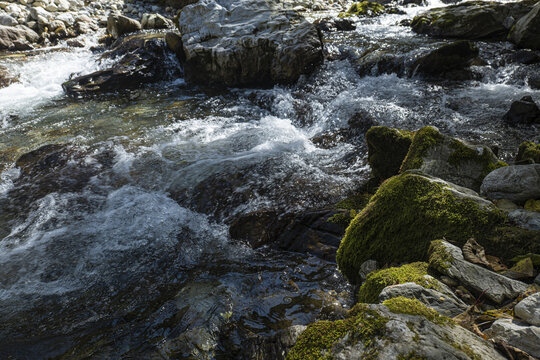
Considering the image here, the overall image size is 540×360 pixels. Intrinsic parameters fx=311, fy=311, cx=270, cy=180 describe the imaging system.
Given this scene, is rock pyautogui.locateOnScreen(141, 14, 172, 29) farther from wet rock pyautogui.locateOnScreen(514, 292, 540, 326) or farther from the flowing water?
wet rock pyautogui.locateOnScreen(514, 292, 540, 326)

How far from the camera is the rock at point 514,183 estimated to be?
348cm

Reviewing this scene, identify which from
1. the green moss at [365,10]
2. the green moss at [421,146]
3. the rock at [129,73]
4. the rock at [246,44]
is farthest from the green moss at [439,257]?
the green moss at [365,10]

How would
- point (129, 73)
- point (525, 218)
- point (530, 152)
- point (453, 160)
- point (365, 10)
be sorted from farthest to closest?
point (365, 10) < point (129, 73) < point (530, 152) < point (453, 160) < point (525, 218)

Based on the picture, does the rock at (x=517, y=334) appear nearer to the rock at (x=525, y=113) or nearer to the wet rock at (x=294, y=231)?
the wet rock at (x=294, y=231)

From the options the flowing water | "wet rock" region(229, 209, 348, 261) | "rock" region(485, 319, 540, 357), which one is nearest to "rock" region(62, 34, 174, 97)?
the flowing water

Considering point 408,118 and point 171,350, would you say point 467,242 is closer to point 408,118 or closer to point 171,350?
point 171,350

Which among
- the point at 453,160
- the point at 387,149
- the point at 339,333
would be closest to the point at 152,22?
the point at 387,149

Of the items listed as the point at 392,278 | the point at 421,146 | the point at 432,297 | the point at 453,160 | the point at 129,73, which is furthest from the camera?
the point at 129,73

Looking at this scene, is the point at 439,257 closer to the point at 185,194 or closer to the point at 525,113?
the point at 185,194

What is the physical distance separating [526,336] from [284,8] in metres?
13.9

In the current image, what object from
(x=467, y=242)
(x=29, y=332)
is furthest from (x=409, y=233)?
(x=29, y=332)

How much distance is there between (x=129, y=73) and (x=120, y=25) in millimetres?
6513

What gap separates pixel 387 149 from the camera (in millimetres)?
5363

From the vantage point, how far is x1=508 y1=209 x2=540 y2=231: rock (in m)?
2.98
